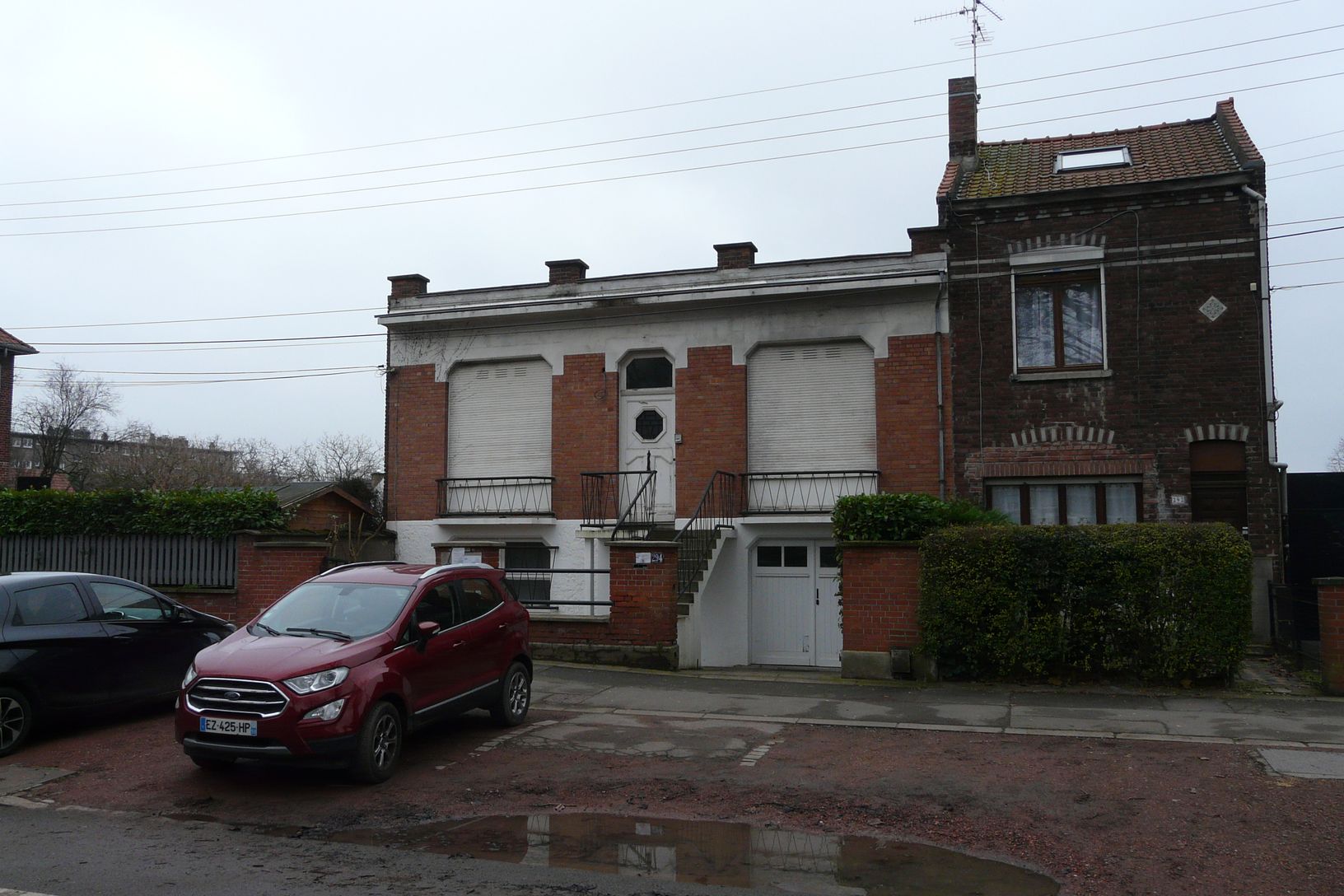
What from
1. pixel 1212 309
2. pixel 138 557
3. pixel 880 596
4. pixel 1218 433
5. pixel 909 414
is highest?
pixel 1212 309

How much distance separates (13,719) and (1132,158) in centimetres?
1809

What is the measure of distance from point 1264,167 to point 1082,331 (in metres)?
3.55

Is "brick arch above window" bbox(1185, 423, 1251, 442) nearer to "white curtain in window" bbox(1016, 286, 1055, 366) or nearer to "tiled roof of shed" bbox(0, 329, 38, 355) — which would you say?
"white curtain in window" bbox(1016, 286, 1055, 366)

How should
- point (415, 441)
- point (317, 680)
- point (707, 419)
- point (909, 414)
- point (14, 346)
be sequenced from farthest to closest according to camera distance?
point (14, 346)
point (415, 441)
point (707, 419)
point (909, 414)
point (317, 680)

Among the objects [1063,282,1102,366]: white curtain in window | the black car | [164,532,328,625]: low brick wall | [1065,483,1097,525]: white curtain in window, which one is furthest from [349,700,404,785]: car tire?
[1063,282,1102,366]: white curtain in window

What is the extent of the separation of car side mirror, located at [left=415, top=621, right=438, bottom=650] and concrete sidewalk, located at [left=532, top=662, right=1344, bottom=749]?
3082mm

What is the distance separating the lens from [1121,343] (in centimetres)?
1648

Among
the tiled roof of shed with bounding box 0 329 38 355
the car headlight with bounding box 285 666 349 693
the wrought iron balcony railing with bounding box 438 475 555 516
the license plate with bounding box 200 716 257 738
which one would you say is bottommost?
the license plate with bounding box 200 716 257 738

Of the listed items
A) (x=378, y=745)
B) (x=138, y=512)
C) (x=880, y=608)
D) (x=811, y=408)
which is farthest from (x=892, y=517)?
(x=138, y=512)

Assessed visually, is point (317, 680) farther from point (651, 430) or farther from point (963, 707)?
point (651, 430)

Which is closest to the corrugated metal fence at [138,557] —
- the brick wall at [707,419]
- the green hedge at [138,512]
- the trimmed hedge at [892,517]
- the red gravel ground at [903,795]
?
the green hedge at [138,512]

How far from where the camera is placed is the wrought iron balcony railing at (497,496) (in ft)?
63.6

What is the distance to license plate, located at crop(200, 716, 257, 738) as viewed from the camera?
7.82m

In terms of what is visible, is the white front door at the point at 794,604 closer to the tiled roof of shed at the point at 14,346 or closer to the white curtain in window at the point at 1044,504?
the white curtain in window at the point at 1044,504
